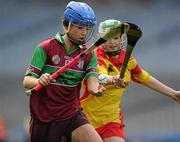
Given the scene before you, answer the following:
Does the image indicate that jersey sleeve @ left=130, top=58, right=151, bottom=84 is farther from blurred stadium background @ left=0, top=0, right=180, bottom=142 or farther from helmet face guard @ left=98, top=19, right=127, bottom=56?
blurred stadium background @ left=0, top=0, right=180, bottom=142

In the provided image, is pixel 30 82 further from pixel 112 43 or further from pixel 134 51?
pixel 134 51

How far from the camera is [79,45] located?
24.8 ft

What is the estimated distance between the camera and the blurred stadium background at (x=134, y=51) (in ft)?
47.4

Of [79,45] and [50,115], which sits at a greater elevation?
[79,45]

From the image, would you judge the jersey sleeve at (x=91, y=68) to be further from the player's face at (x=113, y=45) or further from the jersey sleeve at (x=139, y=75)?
the jersey sleeve at (x=139, y=75)

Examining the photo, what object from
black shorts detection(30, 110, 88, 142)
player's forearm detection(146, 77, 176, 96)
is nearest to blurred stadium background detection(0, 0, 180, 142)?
player's forearm detection(146, 77, 176, 96)

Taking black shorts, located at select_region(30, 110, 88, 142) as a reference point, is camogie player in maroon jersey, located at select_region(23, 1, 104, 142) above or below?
above

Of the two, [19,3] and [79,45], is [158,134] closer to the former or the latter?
[19,3]

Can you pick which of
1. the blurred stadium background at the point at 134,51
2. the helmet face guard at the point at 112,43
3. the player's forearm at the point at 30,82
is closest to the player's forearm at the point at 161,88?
the helmet face guard at the point at 112,43

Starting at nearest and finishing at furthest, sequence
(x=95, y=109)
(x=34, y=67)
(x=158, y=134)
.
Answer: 1. (x=34, y=67)
2. (x=95, y=109)
3. (x=158, y=134)

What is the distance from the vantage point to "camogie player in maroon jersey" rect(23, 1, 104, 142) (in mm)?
7410

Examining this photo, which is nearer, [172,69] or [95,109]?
[95,109]

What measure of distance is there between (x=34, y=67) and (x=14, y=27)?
726 centimetres

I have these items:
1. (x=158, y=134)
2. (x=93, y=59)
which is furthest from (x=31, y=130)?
(x=158, y=134)
